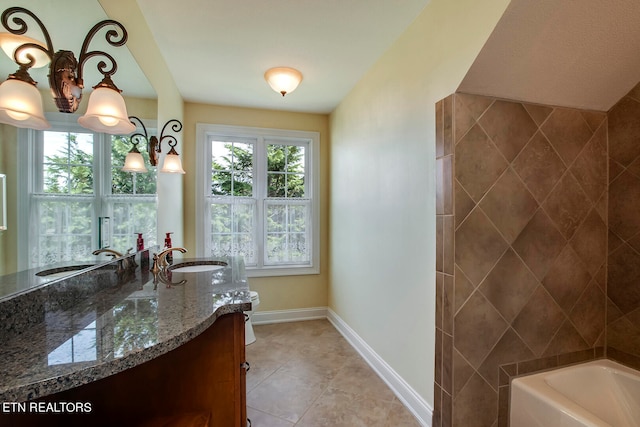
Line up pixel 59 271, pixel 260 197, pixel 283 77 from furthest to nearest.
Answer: pixel 260 197 < pixel 283 77 < pixel 59 271

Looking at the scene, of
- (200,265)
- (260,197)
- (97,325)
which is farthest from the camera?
(260,197)

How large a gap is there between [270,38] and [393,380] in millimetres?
2594

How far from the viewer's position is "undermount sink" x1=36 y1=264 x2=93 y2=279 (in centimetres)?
100

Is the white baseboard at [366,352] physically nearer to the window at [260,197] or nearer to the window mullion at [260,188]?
the window at [260,197]

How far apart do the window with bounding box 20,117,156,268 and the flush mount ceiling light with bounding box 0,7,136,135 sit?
55mm

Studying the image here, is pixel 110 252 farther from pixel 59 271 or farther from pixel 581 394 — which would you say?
pixel 581 394

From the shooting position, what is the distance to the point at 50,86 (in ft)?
3.28

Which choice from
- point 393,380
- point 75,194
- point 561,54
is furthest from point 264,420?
point 561,54

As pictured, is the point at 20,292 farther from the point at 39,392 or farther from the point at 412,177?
the point at 412,177

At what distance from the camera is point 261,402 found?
6.56 ft

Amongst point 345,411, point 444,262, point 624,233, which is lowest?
A: point 345,411

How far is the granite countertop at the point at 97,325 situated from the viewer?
25.3 inches
